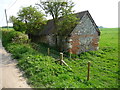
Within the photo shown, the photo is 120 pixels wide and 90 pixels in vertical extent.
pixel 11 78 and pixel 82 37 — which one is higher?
pixel 82 37

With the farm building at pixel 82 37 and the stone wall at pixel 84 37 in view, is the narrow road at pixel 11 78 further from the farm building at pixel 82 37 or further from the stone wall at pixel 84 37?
the stone wall at pixel 84 37

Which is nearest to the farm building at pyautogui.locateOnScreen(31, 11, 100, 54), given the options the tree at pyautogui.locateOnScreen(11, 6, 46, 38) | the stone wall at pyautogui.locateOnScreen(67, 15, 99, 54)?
the stone wall at pyautogui.locateOnScreen(67, 15, 99, 54)

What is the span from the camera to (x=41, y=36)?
18.5m

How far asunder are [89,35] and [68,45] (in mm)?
3641

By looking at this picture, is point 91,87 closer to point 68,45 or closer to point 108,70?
point 108,70

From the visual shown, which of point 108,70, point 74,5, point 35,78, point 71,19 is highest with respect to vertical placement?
point 74,5

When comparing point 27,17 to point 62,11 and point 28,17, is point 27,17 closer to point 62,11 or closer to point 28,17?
point 28,17

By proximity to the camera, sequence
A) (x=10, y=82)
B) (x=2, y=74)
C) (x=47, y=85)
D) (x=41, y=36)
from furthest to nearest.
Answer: (x=41, y=36) < (x=2, y=74) < (x=10, y=82) < (x=47, y=85)

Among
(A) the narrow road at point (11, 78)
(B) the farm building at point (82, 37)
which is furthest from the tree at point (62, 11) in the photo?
(A) the narrow road at point (11, 78)

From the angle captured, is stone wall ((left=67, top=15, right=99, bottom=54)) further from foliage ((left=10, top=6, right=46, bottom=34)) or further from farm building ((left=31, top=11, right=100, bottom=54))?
foliage ((left=10, top=6, right=46, bottom=34))

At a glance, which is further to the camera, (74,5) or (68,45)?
(68,45)

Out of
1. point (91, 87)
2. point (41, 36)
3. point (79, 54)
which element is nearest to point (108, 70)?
point (91, 87)

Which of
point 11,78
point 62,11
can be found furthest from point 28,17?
point 11,78

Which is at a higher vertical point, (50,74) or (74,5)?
(74,5)
